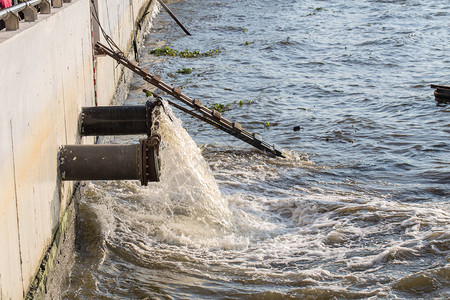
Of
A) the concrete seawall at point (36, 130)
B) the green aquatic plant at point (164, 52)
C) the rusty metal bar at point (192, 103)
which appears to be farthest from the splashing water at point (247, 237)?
the green aquatic plant at point (164, 52)

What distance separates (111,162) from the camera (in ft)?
24.9

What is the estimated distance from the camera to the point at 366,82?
19141 millimetres

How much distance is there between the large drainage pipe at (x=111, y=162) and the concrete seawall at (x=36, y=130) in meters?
0.18

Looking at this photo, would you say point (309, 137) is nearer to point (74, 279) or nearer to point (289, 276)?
point (289, 276)

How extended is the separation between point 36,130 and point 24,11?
137cm

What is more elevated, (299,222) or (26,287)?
(26,287)

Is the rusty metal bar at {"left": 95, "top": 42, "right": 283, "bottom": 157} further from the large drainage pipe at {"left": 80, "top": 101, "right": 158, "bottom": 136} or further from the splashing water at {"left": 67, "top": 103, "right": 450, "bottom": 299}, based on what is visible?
the large drainage pipe at {"left": 80, "top": 101, "right": 158, "bottom": 136}

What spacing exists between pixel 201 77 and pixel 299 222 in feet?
35.5

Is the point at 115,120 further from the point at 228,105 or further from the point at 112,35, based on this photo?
the point at 228,105

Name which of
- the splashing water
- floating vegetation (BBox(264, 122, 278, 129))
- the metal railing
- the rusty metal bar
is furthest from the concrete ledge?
floating vegetation (BBox(264, 122, 278, 129))

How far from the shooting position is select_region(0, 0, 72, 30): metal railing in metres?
6.03

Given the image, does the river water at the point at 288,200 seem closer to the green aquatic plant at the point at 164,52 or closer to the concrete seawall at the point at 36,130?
the concrete seawall at the point at 36,130

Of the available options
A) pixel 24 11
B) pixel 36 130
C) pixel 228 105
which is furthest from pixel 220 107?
pixel 36 130

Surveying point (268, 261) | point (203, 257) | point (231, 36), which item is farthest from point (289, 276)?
point (231, 36)
